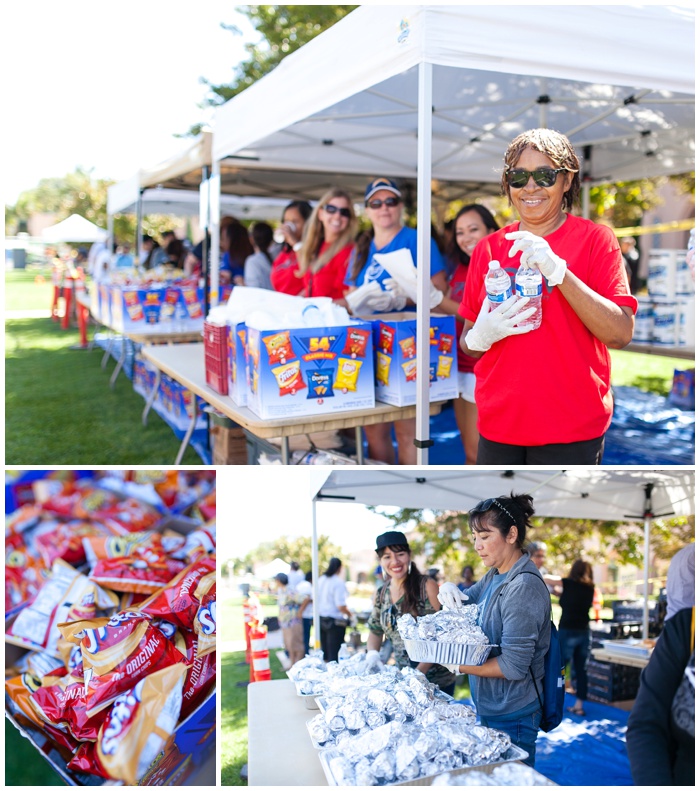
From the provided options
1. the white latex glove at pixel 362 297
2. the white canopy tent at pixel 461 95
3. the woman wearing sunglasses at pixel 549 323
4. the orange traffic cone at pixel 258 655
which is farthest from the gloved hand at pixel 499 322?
the orange traffic cone at pixel 258 655

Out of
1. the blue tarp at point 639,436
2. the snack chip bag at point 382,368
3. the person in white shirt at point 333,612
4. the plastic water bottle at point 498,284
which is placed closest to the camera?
the plastic water bottle at point 498,284

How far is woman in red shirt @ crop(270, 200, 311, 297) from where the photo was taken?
454 centimetres

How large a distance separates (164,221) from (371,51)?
3699cm

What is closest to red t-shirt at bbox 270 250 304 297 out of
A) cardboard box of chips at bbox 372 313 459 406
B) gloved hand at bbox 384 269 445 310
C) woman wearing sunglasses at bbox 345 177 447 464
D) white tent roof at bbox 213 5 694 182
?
white tent roof at bbox 213 5 694 182

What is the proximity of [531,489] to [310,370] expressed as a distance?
0.98m

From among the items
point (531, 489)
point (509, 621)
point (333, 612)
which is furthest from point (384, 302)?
point (333, 612)

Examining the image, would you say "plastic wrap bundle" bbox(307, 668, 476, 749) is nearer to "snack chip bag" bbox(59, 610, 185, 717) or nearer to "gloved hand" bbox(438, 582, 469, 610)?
"gloved hand" bbox(438, 582, 469, 610)

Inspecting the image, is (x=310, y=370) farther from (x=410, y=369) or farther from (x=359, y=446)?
(x=359, y=446)

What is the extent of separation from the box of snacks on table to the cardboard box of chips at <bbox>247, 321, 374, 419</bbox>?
0.41 meters

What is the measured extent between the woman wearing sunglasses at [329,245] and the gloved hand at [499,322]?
1934 millimetres

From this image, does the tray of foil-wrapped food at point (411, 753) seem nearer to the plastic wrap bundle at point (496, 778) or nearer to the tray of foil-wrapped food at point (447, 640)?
the plastic wrap bundle at point (496, 778)

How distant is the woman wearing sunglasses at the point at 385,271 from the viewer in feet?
10.9

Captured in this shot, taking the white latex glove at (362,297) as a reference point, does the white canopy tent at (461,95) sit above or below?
above

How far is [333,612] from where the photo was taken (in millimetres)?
5203
